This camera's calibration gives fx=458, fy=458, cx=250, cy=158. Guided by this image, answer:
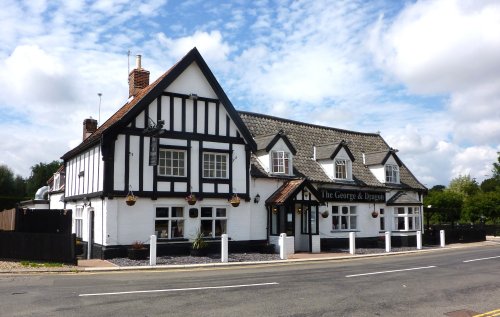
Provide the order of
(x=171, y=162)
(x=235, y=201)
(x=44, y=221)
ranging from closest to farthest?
(x=44, y=221)
(x=171, y=162)
(x=235, y=201)

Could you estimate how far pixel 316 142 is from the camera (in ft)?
106

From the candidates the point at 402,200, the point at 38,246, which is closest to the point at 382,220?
the point at 402,200

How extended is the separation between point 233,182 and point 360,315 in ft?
49.7

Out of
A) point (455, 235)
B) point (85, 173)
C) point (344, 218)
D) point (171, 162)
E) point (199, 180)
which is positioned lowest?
point (455, 235)

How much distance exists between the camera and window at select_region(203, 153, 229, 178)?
23773 mm

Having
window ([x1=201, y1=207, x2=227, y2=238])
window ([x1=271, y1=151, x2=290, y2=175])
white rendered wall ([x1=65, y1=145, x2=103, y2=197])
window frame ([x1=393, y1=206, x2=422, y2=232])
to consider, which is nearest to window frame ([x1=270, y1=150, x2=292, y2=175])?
window ([x1=271, y1=151, x2=290, y2=175])

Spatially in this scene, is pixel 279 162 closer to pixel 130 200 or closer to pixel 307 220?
pixel 307 220

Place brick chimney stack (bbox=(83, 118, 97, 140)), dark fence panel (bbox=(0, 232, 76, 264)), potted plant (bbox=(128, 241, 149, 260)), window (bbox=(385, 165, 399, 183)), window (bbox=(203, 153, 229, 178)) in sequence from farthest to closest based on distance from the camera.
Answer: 1. window (bbox=(385, 165, 399, 183))
2. brick chimney stack (bbox=(83, 118, 97, 140))
3. window (bbox=(203, 153, 229, 178))
4. potted plant (bbox=(128, 241, 149, 260))
5. dark fence panel (bbox=(0, 232, 76, 264))

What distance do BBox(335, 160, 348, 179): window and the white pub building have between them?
0.07 meters

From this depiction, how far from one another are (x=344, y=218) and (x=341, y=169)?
3189 mm

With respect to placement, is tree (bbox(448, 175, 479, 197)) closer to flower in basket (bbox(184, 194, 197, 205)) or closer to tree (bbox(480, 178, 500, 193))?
tree (bbox(480, 178, 500, 193))

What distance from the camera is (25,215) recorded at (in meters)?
21.2

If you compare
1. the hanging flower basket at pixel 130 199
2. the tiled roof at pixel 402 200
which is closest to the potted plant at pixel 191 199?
the hanging flower basket at pixel 130 199

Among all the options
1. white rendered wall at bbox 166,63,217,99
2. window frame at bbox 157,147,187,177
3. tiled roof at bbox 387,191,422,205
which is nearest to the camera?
window frame at bbox 157,147,187,177
